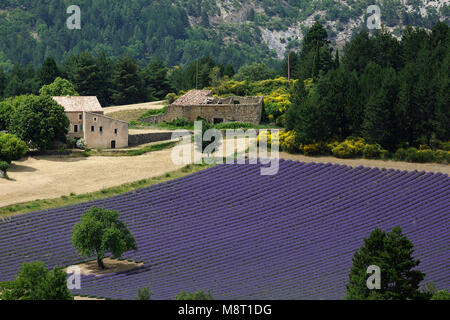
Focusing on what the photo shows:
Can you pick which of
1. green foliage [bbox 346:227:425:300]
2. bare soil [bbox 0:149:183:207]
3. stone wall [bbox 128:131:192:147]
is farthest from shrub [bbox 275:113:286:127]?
green foliage [bbox 346:227:425:300]

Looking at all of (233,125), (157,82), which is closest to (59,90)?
(233,125)

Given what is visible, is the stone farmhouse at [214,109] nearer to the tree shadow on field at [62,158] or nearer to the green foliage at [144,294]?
the tree shadow on field at [62,158]

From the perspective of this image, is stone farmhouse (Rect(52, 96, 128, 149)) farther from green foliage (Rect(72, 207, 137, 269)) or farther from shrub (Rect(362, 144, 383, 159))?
green foliage (Rect(72, 207, 137, 269))

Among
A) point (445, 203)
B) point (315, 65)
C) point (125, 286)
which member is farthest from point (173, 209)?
point (315, 65)

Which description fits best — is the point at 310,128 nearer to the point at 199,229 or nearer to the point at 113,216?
the point at 199,229

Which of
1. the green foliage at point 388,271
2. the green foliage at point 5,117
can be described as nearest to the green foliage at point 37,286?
the green foliage at point 388,271

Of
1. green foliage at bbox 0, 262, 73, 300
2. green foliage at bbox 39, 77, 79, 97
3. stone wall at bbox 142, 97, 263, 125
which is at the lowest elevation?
green foliage at bbox 0, 262, 73, 300
